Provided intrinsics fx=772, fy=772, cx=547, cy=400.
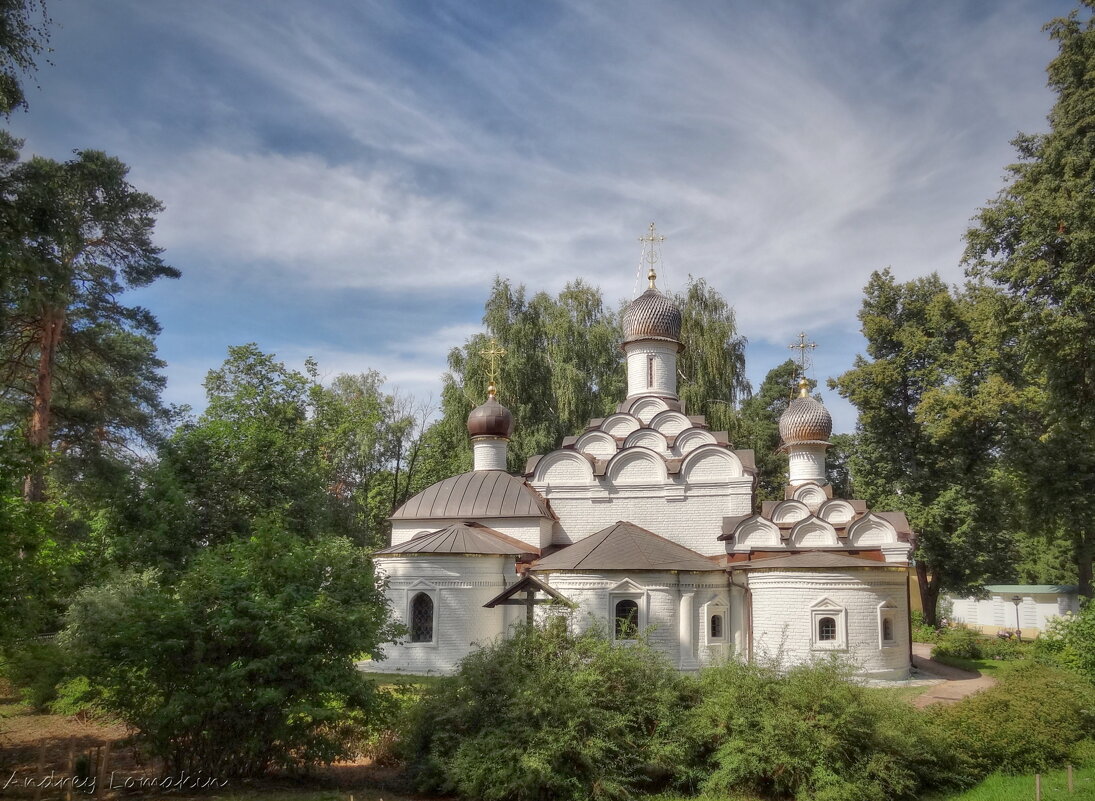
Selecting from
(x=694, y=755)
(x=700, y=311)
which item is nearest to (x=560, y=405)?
(x=700, y=311)

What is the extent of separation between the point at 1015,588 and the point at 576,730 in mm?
31258

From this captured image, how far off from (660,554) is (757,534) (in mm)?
2291

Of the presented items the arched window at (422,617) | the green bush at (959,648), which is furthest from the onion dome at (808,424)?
the arched window at (422,617)

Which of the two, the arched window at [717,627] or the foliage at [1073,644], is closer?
the foliage at [1073,644]

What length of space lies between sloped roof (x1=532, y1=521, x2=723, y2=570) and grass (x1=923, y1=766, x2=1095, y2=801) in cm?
666

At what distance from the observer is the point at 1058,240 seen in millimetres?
13688

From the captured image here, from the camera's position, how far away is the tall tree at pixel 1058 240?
13.4m

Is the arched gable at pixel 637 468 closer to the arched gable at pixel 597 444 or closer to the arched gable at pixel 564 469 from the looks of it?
the arched gable at pixel 564 469

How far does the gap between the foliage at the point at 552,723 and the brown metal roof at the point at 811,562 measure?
6.12 m

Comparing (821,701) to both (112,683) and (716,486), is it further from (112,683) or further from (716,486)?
(716,486)

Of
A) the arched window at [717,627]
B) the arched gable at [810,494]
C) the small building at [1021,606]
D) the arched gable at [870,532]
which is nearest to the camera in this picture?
the arched window at [717,627]

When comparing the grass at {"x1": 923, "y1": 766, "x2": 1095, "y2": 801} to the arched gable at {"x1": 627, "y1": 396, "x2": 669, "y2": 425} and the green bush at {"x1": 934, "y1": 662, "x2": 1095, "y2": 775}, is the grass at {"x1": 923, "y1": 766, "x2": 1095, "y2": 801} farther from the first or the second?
the arched gable at {"x1": 627, "y1": 396, "x2": 669, "y2": 425}

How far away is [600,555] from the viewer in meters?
15.5

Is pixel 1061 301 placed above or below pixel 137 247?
below
